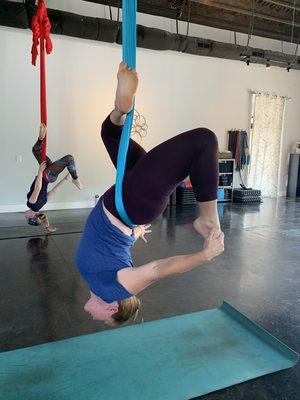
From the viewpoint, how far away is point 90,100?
6344 millimetres

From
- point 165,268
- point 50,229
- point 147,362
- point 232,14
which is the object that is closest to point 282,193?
point 232,14

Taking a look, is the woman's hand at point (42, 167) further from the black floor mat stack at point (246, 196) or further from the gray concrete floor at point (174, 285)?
the black floor mat stack at point (246, 196)

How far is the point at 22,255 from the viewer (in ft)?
12.7

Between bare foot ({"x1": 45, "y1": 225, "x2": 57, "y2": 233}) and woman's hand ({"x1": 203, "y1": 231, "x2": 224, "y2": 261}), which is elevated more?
woman's hand ({"x1": 203, "y1": 231, "x2": 224, "y2": 261})

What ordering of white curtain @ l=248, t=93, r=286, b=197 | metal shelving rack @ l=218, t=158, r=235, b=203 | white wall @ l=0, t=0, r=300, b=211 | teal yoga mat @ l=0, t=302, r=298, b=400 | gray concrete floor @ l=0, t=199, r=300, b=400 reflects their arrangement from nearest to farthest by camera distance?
teal yoga mat @ l=0, t=302, r=298, b=400 < gray concrete floor @ l=0, t=199, r=300, b=400 < white wall @ l=0, t=0, r=300, b=211 < metal shelving rack @ l=218, t=158, r=235, b=203 < white curtain @ l=248, t=93, r=286, b=197

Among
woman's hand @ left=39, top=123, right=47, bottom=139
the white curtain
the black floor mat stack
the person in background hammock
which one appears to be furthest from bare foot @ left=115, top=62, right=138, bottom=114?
the white curtain

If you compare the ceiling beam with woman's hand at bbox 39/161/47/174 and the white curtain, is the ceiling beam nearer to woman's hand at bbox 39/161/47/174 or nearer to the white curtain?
the white curtain

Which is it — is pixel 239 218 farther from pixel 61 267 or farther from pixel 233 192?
pixel 61 267

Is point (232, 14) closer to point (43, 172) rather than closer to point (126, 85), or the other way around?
point (43, 172)

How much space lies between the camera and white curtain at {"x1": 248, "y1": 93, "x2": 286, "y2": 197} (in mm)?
8164

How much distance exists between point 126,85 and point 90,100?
5.17 metres

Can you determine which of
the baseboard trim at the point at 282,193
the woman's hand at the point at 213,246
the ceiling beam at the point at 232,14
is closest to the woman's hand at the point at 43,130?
the woman's hand at the point at 213,246

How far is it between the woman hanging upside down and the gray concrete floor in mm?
821

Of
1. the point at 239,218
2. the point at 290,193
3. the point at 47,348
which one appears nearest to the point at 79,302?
Result: the point at 47,348
